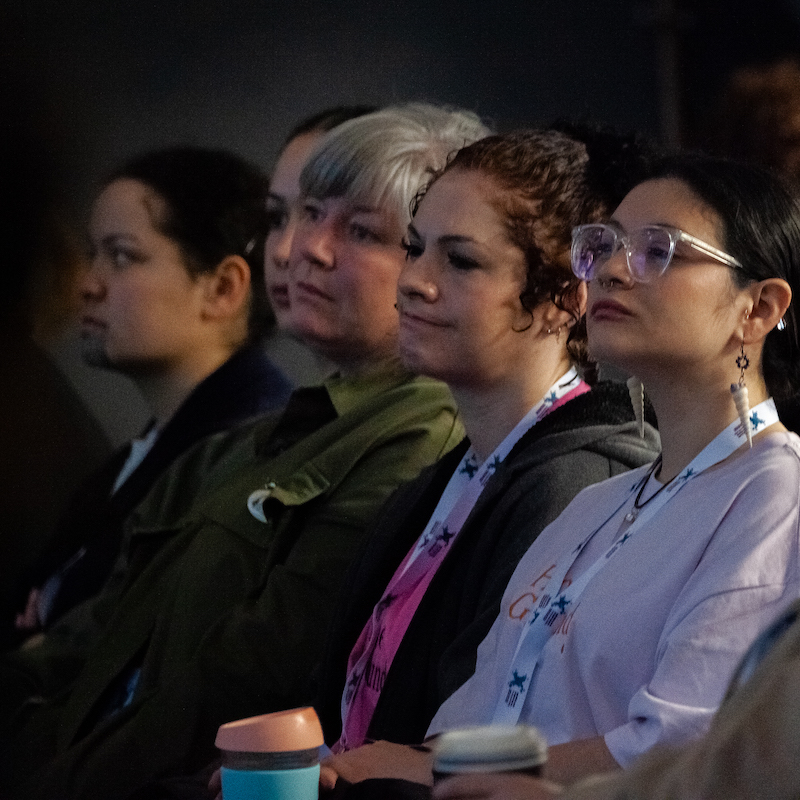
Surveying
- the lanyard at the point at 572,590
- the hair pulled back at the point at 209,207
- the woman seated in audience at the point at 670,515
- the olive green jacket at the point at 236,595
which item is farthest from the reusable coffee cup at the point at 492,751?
the hair pulled back at the point at 209,207

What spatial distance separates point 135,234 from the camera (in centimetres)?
209

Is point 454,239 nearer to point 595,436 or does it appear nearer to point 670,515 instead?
point 595,436

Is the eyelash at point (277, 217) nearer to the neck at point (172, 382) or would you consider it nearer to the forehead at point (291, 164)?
the forehead at point (291, 164)

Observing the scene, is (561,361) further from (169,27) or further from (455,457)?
(169,27)

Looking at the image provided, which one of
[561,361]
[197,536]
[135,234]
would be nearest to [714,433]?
[561,361]

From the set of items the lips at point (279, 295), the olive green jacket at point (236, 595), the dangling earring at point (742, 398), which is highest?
the dangling earring at point (742, 398)

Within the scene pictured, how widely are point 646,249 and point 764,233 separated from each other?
0.09 meters

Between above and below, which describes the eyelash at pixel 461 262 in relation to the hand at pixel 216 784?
above

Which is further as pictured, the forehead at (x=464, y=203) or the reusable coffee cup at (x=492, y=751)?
the forehead at (x=464, y=203)

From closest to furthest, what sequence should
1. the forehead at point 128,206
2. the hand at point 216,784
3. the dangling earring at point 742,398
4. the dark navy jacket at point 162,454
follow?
the dangling earring at point 742,398 < the hand at point 216,784 < the dark navy jacket at point 162,454 < the forehead at point 128,206

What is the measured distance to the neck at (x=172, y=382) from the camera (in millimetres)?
2037

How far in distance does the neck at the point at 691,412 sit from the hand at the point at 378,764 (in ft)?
0.95

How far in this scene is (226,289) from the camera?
2.04 m

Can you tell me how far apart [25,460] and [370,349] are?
→ 768 mm
